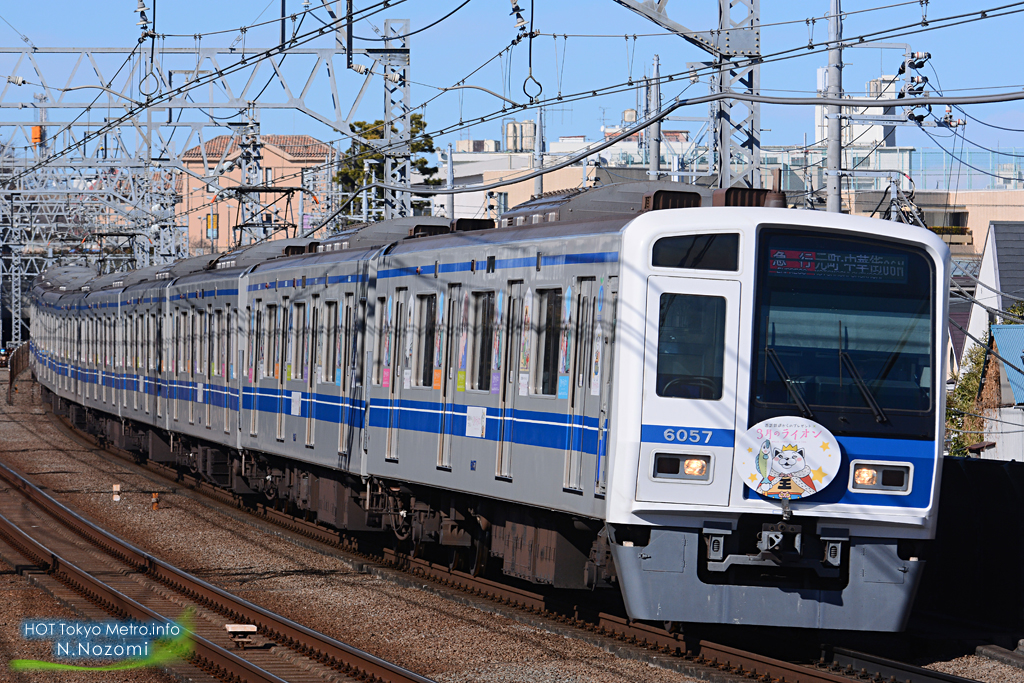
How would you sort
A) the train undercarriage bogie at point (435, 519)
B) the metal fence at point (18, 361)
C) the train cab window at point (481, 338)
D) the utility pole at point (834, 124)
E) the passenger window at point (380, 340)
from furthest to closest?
1. the metal fence at point (18, 361)
2. the utility pole at point (834, 124)
3. the passenger window at point (380, 340)
4. the train cab window at point (481, 338)
5. the train undercarriage bogie at point (435, 519)

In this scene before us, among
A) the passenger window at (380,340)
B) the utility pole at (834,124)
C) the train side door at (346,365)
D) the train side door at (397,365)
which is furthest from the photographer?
the utility pole at (834,124)

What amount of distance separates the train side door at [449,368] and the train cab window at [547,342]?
1452mm

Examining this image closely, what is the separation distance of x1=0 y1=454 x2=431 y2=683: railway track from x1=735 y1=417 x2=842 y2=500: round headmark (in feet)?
8.11

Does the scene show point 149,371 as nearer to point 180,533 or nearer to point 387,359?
point 180,533

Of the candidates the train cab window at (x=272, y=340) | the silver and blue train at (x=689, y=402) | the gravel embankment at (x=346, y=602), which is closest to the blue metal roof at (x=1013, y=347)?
the train cab window at (x=272, y=340)

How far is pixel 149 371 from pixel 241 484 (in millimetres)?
5701

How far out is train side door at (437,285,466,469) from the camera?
11.9 m

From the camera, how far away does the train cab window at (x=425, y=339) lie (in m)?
12.5

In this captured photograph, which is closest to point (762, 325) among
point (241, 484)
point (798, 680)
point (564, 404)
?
point (564, 404)

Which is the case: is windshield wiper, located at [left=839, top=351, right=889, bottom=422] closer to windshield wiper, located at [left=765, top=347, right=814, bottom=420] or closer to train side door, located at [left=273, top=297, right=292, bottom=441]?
windshield wiper, located at [left=765, top=347, right=814, bottom=420]

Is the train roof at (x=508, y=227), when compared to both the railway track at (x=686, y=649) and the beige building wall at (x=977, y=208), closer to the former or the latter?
the railway track at (x=686, y=649)

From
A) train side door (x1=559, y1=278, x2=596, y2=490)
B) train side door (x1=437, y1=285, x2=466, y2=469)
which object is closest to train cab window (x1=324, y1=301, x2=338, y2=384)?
train side door (x1=437, y1=285, x2=466, y2=469)

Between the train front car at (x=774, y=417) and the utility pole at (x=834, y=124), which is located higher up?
the utility pole at (x=834, y=124)

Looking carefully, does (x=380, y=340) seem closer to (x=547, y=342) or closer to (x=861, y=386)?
(x=547, y=342)
